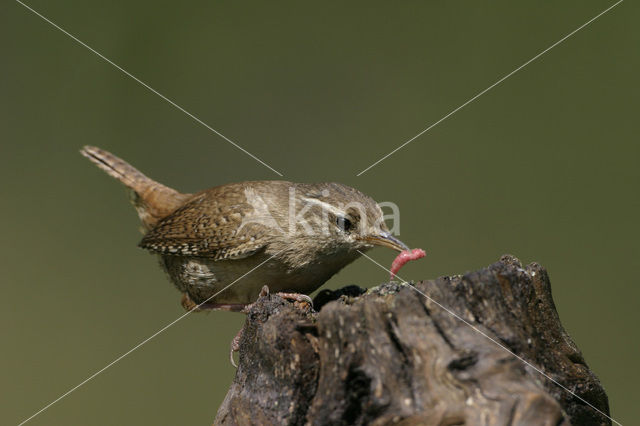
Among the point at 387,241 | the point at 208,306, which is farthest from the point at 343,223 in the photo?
the point at 208,306

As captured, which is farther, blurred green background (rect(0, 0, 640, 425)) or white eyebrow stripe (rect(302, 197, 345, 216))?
blurred green background (rect(0, 0, 640, 425))

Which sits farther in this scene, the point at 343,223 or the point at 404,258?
the point at 343,223

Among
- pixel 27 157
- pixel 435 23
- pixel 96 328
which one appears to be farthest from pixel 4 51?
pixel 435 23

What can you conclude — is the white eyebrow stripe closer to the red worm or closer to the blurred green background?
the red worm

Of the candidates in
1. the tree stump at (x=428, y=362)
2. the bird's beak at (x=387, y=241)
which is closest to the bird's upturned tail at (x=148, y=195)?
the bird's beak at (x=387, y=241)

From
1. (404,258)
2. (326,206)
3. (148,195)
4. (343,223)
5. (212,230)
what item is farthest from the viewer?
(148,195)

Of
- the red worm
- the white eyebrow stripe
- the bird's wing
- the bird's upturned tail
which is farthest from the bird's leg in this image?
the red worm

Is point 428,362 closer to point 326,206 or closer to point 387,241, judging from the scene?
point 387,241
